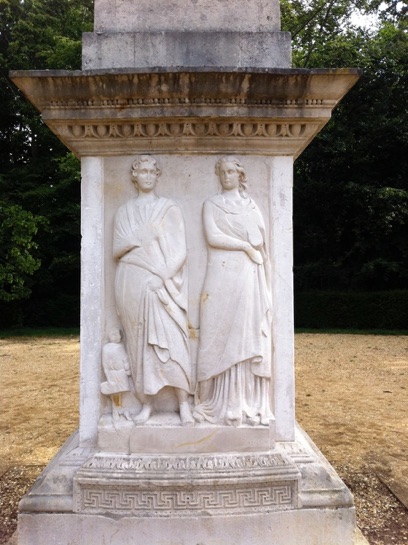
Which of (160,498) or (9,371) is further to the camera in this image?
(9,371)

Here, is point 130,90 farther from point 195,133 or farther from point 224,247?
point 224,247

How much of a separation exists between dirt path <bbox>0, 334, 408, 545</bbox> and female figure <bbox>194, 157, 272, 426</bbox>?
1.53 m

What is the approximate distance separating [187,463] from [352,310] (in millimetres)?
15749

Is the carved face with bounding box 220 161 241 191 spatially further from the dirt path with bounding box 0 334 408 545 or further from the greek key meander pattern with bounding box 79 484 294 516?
the dirt path with bounding box 0 334 408 545

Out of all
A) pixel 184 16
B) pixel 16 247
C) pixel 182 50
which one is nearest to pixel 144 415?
pixel 182 50

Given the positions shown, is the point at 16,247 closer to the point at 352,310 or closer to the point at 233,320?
the point at 352,310

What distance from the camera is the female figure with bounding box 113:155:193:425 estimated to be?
2969mm

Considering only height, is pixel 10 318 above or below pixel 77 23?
below

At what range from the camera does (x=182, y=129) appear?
2973mm

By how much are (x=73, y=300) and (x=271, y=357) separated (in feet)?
53.8

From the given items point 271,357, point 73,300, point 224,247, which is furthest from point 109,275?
point 73,300

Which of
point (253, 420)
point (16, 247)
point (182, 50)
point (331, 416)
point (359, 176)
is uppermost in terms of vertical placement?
point (359, 176)

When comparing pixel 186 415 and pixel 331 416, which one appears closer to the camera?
pixel 186 415

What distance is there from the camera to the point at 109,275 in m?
3.11
